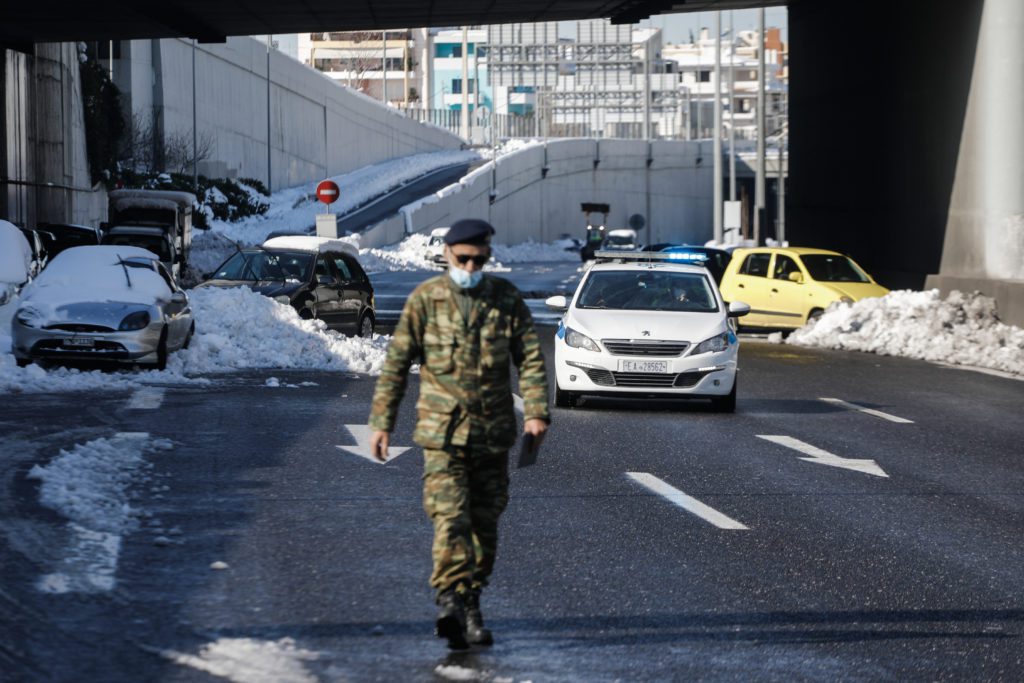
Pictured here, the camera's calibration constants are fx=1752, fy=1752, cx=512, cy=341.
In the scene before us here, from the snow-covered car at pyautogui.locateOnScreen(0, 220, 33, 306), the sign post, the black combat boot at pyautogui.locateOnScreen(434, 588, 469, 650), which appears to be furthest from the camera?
the sign post

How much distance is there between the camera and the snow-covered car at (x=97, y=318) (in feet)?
63.8

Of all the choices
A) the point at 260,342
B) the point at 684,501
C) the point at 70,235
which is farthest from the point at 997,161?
the point at 70,235

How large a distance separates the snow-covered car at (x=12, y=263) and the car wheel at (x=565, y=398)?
29.5 feet

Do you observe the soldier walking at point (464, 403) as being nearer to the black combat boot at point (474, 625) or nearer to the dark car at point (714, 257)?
the black combat boot at point (474, 625)

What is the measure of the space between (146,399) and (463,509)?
11.1 m

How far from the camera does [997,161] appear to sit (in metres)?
27.2

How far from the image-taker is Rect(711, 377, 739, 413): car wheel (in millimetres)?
17156

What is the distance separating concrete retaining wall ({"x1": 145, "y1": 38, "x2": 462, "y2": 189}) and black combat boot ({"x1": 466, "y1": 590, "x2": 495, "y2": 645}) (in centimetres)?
6502

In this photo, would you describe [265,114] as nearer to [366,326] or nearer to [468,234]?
[366,326]

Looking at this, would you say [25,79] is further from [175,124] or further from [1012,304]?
[1012,304]

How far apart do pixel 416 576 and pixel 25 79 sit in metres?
42.8

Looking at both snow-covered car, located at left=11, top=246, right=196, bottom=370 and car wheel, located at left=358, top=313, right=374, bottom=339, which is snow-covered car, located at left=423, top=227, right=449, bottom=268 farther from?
snow-covered car, located at left=11, top=246, right=196, bottom=370

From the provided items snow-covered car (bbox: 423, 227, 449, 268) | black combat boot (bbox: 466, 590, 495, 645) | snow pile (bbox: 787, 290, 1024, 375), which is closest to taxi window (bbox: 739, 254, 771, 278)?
snow pile (bbox: 787, 290, 1024, 375)

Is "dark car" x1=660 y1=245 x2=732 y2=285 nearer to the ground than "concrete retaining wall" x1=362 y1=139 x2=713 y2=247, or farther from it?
nearer to the ground
